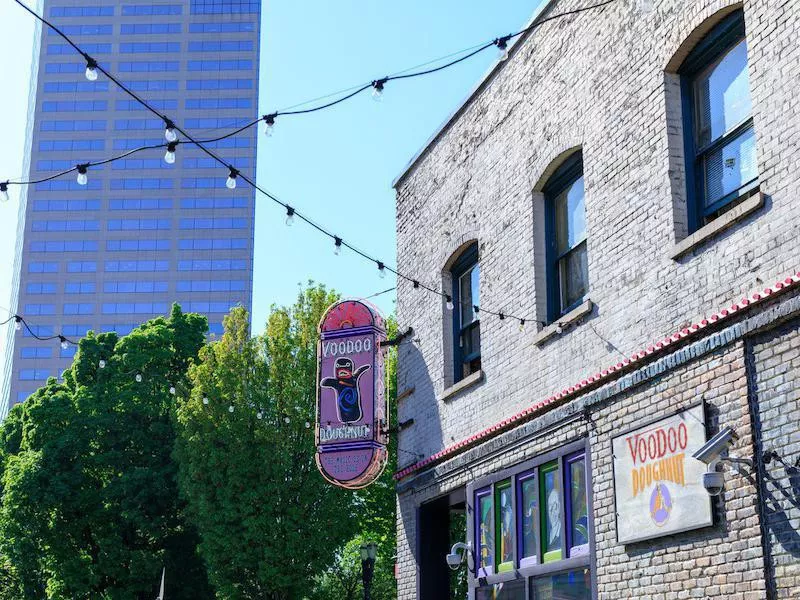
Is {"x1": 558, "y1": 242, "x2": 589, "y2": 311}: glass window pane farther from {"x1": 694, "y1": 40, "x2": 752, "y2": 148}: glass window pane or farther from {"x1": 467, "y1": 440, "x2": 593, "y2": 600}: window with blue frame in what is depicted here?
{"x1": 694, "y1": 40, "x2": 752, "y2": 148}: glass window pane

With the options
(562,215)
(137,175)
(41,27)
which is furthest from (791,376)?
(41,27)

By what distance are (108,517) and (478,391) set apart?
19.1 m

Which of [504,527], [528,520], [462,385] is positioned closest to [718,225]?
[528,520]

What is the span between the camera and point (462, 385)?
14.6 meters

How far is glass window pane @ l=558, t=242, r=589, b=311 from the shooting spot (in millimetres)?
12109

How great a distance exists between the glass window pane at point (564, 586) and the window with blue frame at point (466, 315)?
3.42m

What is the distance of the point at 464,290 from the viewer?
50.7ft

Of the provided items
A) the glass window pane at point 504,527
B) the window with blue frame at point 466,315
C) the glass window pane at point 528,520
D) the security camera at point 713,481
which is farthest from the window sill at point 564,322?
the security camera at point 713,481

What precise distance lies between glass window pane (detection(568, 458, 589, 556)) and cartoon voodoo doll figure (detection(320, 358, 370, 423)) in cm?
511

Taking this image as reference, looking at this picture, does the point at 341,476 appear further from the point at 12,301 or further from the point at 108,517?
the point at 12,301

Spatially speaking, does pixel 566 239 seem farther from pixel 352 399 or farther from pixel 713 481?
pixel 352 399

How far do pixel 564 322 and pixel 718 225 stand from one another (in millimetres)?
2851

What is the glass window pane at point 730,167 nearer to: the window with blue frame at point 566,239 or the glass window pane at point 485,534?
the window with blue frame at point 566,239

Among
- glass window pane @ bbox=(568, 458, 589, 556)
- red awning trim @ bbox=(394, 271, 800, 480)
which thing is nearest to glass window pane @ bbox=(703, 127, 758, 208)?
red awning trim @ bbox=(394, 271, 800, 480)
